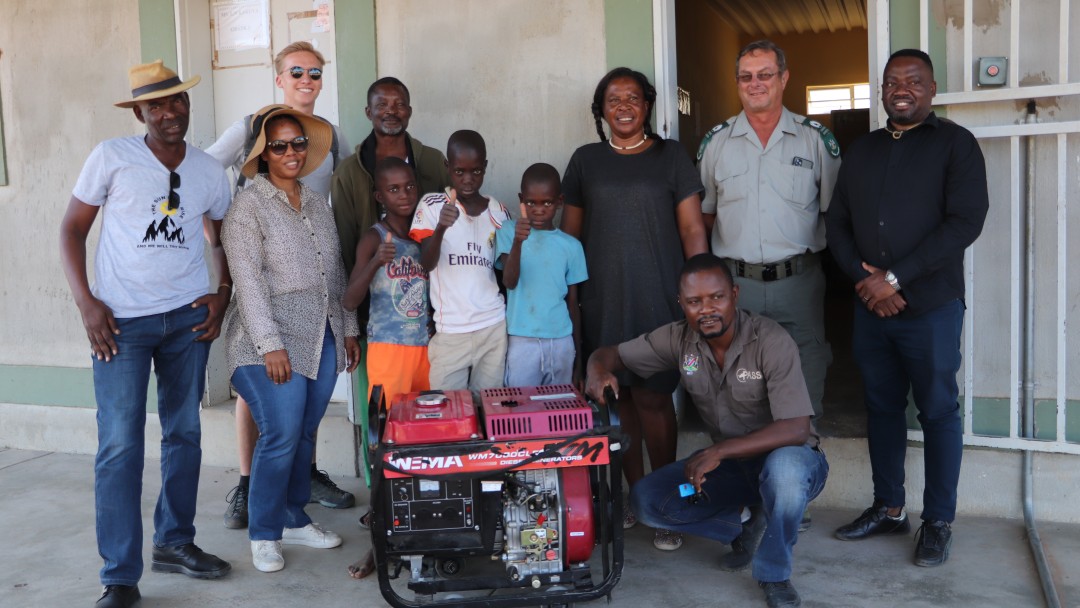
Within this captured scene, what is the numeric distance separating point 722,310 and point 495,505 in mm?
1005

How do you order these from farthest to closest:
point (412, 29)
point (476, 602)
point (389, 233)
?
1. point (412, 29)
2. point (389, 233)
3. point (476, 602)

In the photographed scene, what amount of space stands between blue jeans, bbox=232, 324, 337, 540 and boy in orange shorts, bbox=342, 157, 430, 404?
194 millimetres

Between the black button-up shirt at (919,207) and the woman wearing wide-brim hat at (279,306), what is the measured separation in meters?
2.03

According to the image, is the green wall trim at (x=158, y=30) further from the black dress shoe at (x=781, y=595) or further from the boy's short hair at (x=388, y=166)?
the black dress shoe at (x=781, y=595)

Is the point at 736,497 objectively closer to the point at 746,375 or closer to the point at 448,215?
the point at 746,375

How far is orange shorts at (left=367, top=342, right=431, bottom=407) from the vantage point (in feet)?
12.0

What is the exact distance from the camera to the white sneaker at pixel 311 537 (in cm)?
388

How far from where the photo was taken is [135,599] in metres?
3.37

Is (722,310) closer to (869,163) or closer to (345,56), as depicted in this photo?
(869,163)

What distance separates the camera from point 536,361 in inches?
143

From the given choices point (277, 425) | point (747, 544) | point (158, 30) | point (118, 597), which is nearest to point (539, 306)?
point (277, 425)

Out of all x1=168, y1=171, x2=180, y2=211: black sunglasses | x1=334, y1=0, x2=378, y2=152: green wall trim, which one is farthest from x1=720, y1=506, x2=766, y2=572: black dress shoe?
x1=334, y1=0, x2=378, y2=152: green wall trim

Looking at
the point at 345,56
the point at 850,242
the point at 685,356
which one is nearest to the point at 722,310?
the point at 685,356

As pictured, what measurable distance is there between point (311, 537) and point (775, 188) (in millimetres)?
Result: 2380
